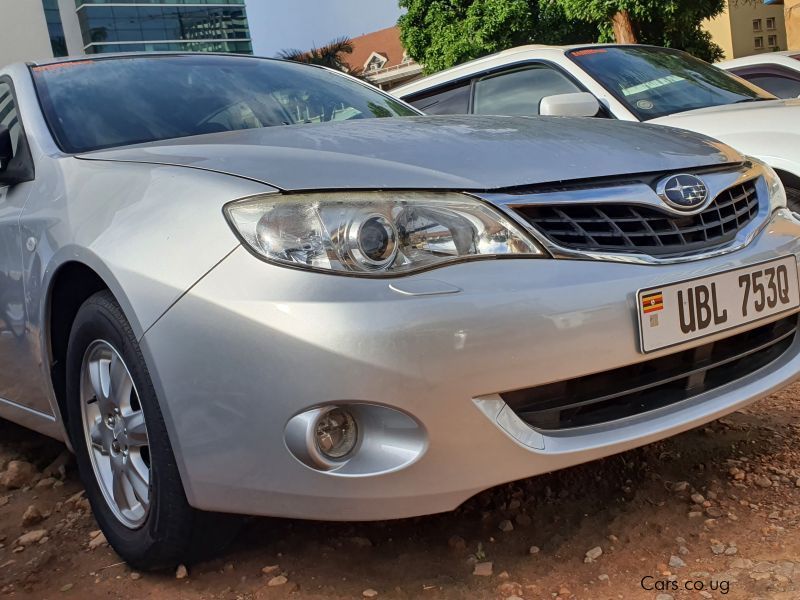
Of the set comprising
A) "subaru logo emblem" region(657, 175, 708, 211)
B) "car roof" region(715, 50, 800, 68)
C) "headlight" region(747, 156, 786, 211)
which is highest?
"car roof" region(715, 50, 800, 68)

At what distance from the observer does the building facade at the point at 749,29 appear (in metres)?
46.1

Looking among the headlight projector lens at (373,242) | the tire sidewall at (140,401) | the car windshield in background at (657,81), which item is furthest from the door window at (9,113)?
the car windshield in background at (657,81)

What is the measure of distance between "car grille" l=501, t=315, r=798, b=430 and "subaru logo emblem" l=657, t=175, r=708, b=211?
0.36 meters

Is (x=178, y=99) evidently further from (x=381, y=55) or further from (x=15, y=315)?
(x=381, y=55)

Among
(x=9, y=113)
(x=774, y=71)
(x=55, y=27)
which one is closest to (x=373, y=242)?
(x=9, y=113)

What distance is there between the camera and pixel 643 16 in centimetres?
1655

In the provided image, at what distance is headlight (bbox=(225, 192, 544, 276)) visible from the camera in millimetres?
1714

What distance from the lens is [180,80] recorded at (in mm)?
2883

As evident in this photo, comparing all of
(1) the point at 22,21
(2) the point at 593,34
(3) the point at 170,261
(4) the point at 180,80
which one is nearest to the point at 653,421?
(3) the point at 170,261

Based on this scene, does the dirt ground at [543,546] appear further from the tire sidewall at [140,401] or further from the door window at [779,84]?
the door window at [779,84]

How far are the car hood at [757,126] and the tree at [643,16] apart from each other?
526 inches

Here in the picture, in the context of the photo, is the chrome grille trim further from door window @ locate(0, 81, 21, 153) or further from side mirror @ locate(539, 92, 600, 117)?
door window @ locate(0, 81, 21, 153)

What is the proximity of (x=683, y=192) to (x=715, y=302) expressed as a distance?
0.94 ft

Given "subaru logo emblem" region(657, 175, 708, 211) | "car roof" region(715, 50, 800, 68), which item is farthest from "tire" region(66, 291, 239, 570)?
"car roof" region(715, 50, 800, 68)
